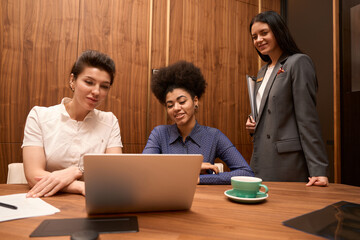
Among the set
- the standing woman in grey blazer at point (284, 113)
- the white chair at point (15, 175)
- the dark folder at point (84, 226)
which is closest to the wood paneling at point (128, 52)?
the white chair at point (15, 175)

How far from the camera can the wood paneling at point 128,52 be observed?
2.24m

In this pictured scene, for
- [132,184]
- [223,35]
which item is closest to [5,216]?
[132,184]

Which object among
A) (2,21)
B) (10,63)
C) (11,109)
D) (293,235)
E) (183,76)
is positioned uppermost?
(2,21)

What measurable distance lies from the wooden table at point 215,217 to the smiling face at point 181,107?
0.71 metres

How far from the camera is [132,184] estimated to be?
732 millimetres

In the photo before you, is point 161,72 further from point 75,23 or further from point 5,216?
point 5,216

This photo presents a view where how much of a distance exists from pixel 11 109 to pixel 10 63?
1.34 feet

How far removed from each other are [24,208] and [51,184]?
0.62 ft

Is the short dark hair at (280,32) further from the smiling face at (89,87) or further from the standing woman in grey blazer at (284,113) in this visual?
the smiling face at (89,87)

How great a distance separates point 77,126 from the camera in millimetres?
1552

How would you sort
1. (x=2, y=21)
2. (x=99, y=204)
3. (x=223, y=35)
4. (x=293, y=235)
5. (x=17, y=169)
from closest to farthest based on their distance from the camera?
(x=293, y=235)
(x=99, y=204)
(x=17, y=169)
(x=2, y=21)
(x=223, y=35)

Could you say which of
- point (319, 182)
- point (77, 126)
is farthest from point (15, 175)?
point (319, 182)

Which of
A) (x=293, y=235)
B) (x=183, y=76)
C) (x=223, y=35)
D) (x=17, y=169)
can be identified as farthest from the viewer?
(x=223, y=35)

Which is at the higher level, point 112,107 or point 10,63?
point 10,63
